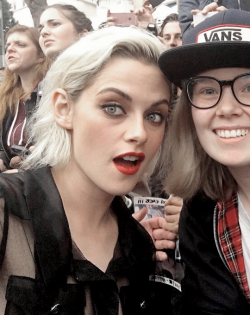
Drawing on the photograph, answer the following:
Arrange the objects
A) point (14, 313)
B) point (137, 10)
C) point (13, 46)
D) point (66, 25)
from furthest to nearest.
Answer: point (13, 46)
point (66, 25)
point (137, 10)
point (14, 313)

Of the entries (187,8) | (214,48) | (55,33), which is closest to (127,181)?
(214,48)

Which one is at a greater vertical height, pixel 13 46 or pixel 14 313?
pixel 13 46

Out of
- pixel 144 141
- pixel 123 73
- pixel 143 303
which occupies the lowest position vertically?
pixel 143 303

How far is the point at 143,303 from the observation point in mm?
1575

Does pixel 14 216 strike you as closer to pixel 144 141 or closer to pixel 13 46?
pixel 144 141

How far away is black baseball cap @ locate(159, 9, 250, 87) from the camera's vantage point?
1433mm

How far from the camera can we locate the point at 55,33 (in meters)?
3.36

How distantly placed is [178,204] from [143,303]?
22.6 inches

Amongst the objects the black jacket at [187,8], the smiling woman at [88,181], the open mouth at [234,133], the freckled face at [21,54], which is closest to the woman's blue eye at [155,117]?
Result: the smiling woman at [88,181]

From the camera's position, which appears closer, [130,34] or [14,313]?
[14,313]

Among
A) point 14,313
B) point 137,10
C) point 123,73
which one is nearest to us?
point 14,313

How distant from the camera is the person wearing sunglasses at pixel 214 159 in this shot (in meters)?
1.48

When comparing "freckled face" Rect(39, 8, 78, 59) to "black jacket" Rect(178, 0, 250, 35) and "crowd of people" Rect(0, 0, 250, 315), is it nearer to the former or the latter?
"black jacket" Rect(178, 0, 250, 35)

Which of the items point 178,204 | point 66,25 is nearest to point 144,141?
point 178,204
